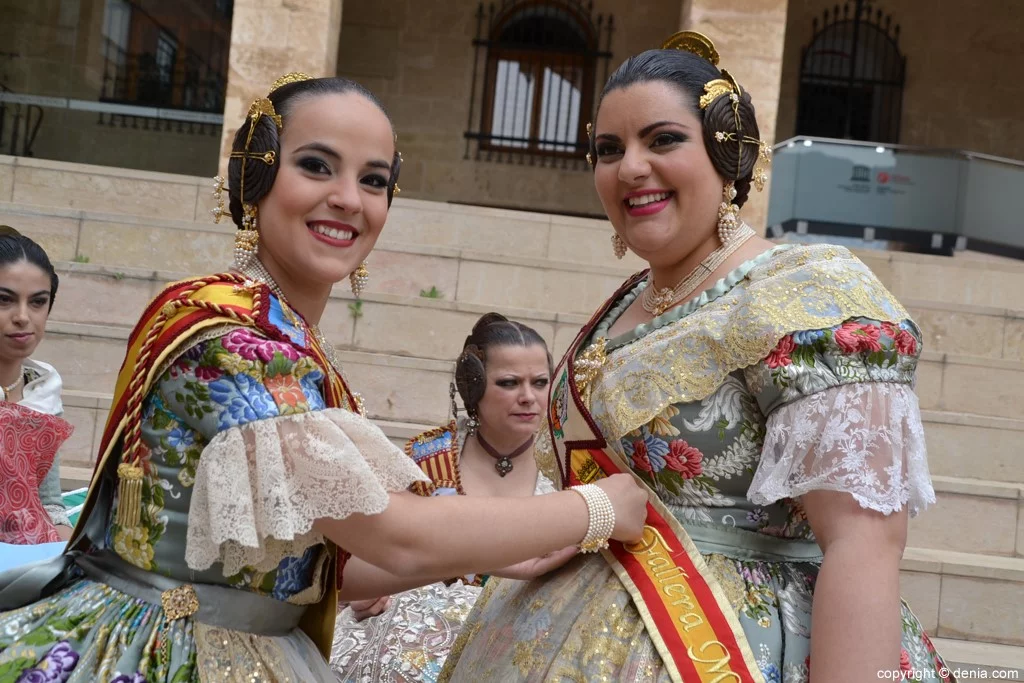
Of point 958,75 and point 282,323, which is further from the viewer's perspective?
point 958,75

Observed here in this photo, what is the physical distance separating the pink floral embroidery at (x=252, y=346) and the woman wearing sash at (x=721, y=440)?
661 mm

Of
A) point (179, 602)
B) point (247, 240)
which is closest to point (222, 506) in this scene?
point (179, 602)

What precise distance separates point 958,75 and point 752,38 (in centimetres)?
599

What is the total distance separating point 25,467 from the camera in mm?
4410

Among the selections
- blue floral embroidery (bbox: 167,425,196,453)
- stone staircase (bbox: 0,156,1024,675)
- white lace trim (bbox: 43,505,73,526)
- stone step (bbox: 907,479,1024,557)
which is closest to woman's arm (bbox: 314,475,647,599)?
blue floral embroidery (bbox: 167,425,196,453)

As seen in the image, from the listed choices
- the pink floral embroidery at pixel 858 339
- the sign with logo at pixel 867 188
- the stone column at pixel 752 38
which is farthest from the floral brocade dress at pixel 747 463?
the sign with logo at pixel 867 188

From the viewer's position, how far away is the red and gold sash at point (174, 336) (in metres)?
1.83

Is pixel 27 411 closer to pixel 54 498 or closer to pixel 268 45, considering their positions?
pixel 54 498

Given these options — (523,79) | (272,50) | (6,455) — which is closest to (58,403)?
(6,455)

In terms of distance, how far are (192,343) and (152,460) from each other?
233 mm

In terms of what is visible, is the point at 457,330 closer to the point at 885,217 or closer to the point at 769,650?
the point at 885,217

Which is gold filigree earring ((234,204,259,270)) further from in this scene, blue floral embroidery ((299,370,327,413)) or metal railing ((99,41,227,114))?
metal railing ((99,41,227,114))

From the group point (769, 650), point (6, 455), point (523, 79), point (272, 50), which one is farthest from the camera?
point (523, 79)

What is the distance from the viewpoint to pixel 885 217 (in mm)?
9367
